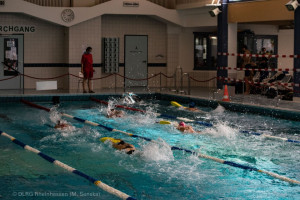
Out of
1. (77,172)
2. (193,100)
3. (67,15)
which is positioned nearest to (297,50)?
(193,100)

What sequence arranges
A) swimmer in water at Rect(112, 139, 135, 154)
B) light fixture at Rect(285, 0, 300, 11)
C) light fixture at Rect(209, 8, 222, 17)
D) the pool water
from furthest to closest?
light fixture at Rect(209, 8, 222, 17)
light fixture at Rect(285, 0, 300, 11)
swimmer in water at Rect(112, 139, 135, 154)
the pool water

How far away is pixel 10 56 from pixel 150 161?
12330 millimetres

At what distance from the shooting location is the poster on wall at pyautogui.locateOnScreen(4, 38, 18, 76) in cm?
1930

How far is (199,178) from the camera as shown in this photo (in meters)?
7.56

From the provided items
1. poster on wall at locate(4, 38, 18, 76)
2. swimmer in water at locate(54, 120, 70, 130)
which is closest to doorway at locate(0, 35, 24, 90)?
poster on wall at locate(4, 38, 18, 76)

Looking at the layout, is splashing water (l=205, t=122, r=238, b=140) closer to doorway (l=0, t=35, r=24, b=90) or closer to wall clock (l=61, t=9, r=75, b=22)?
wall clock (l=61, t=9, r=75, b=22)

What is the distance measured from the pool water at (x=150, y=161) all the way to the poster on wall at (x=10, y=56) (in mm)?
6558

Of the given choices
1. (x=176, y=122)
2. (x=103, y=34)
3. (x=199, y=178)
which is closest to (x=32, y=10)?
Answer: (x=103, y=34)

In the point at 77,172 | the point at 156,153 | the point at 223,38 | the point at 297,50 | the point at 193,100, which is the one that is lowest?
the point at 77,172

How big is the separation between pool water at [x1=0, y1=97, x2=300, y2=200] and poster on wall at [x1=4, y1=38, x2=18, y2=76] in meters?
6.56

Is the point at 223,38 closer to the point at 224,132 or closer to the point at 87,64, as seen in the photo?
the point at 87,64

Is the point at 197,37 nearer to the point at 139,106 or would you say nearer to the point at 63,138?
the point at 139,106

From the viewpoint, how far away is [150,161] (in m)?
8.49

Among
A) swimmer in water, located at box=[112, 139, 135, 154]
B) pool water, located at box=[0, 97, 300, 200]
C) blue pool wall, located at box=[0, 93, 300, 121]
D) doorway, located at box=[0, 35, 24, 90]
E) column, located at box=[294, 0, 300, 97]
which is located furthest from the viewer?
doorway, located at box=[0, 35, 24, 90]
